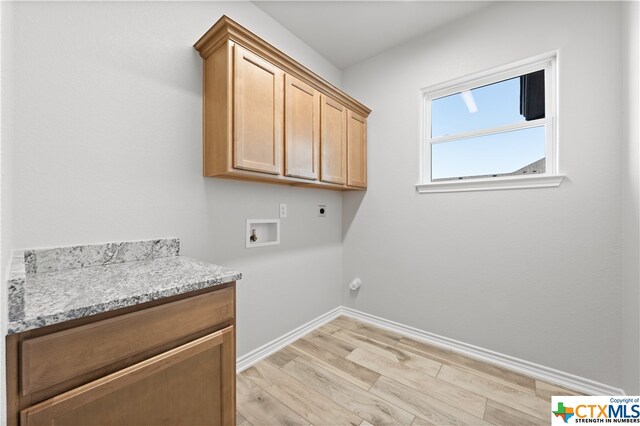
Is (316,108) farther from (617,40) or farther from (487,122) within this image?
(617,40)

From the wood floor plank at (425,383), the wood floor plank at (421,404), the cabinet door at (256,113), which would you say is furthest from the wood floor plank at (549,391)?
the cabinet door at (256,113)

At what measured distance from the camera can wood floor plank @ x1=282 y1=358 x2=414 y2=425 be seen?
1407mm

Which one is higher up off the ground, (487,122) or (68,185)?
(487,122)

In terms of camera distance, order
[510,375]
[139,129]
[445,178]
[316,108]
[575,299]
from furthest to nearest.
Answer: [445,178], [316,108], [510,375], [575,299], [139,129]

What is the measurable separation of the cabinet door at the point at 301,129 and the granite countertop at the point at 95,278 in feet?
3.03

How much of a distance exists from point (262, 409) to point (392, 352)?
107 cm

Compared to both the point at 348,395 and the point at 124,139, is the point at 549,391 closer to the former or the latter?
the point at 348,395

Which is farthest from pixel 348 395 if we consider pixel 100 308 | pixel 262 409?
pixel 100 308

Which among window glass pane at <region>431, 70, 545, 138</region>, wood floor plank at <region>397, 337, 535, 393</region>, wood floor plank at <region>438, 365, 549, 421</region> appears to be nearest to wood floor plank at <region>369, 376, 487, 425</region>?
wood floor plank at <region>438, 365, 549, 421</region>

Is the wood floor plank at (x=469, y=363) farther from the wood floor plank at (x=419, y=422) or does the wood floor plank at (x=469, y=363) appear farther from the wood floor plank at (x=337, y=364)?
the wood floor plank at (x=419, y=422)

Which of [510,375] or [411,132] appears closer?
[510,375]

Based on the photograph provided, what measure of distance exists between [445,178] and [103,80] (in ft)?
7.88

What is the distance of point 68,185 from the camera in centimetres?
115

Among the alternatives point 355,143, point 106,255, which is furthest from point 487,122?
point 106,255
